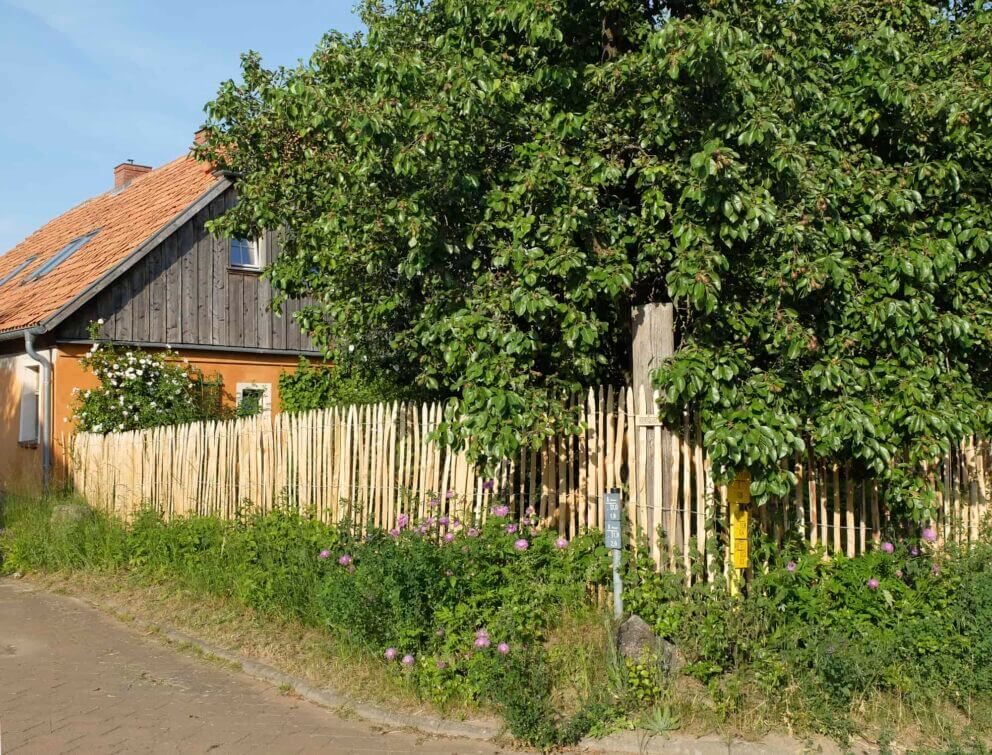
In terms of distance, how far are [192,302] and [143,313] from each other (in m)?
0.97

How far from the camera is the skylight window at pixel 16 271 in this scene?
20844 millimetres

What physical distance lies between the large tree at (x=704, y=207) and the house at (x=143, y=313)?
8672 millimetres

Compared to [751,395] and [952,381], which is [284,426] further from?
[952,381]

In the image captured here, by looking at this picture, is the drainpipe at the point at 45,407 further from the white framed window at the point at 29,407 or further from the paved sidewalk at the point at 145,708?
the paved sidewalk at the point at 145,708

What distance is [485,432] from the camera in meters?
6.18

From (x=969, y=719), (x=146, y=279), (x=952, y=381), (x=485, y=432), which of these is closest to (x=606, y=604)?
(x=485, y=432)

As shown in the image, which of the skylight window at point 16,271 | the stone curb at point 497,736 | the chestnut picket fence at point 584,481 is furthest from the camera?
the skylight window at point 16,271

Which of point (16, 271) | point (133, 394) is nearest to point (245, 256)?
point (133, 394)

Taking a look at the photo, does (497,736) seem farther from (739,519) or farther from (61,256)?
(61,256)

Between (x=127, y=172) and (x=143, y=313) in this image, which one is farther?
(x=127, y=172)

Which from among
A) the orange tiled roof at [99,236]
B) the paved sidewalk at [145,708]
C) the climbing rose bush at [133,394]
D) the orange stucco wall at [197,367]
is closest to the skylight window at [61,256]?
the orange tiled roof at [99,236]

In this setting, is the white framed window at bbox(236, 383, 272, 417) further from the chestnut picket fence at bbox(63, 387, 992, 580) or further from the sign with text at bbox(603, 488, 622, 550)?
the sign with text at bbox(603, 488, 622, 550)

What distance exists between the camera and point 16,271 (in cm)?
2139

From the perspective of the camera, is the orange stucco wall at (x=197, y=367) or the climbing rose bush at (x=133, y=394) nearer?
the climbing rose bush at (x=133, y=394)
